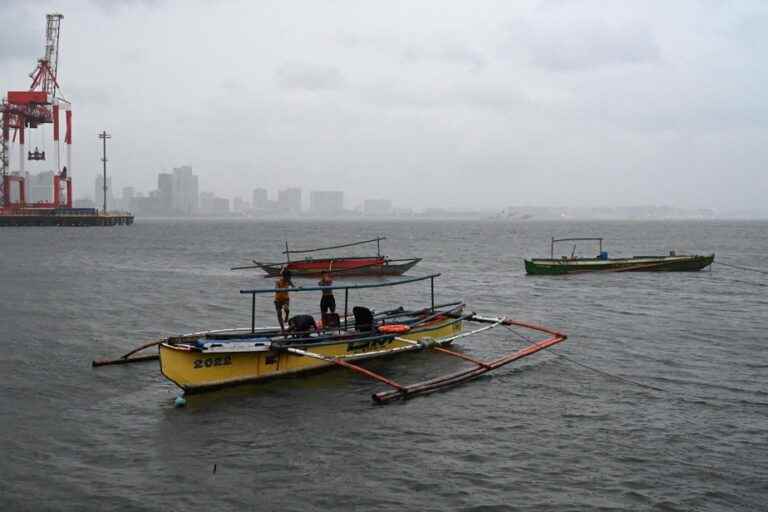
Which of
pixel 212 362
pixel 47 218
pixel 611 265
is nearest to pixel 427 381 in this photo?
pixel 212 362

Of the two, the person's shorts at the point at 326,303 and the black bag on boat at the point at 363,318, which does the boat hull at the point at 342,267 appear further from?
the black bag on boat at the point at 363,318

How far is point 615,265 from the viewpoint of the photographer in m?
47.2

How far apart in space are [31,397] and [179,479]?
22.6ft

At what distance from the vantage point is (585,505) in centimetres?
1104

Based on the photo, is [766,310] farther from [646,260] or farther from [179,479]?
[179,479]

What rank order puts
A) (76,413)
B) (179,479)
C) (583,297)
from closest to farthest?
1. (179,479)
2. (76,413)
3. (583,297)

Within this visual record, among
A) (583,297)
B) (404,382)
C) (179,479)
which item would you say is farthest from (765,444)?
(583,297)

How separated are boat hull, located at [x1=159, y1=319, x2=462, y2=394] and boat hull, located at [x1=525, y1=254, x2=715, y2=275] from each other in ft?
95.0

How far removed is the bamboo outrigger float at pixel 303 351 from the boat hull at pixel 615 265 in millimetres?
26619

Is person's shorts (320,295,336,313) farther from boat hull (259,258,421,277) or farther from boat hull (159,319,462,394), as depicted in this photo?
boat hull (259,258,421,277)

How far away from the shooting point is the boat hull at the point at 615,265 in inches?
1843

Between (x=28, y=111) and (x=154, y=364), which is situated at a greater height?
(x=28, y=111)

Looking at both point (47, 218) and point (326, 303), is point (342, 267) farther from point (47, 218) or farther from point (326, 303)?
point (47, 218)

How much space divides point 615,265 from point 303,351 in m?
34.7
